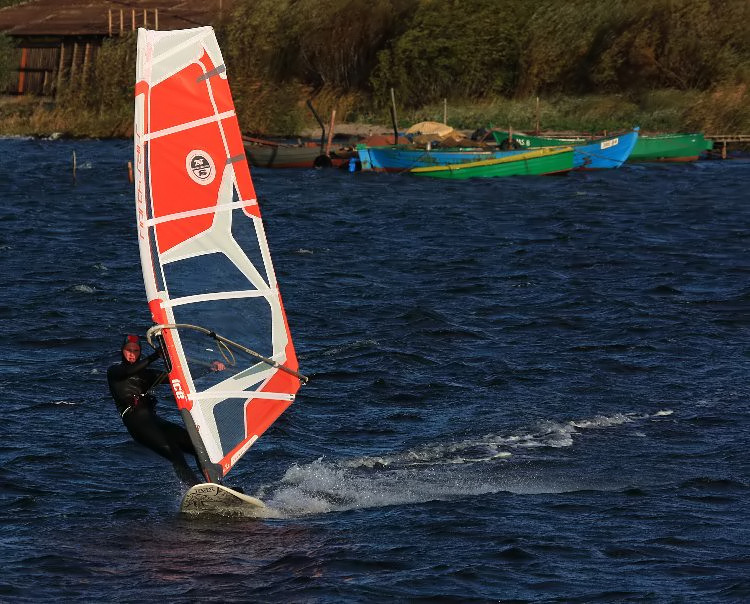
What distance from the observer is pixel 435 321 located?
2269cm

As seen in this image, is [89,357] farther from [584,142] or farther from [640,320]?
[584,142]

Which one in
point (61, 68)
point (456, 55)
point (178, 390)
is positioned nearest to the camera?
point (178, 390)

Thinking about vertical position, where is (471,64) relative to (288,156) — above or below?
above

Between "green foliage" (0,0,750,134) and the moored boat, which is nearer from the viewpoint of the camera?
the moored boat

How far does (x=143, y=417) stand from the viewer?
12.7 metres

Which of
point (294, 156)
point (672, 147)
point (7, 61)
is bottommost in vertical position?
point (672, 147)

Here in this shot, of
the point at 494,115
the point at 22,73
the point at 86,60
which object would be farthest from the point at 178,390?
the point at 22,73

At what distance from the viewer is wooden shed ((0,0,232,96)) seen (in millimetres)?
75750

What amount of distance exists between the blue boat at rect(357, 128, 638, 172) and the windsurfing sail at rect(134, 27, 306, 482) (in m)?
33.5

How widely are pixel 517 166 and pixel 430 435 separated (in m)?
30.9

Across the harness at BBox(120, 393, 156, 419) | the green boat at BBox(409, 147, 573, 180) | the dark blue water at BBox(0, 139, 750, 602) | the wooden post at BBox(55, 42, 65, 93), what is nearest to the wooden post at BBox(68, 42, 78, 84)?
the wooden post at BBox(55, 42, 65, 93)

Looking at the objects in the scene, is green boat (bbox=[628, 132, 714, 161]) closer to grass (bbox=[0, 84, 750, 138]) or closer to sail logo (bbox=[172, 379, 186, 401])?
grass (bbox=[0, 84, 750, 138])

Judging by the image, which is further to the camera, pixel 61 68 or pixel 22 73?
pixel 22 73

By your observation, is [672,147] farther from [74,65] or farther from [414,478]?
[74,65]
